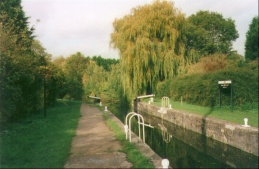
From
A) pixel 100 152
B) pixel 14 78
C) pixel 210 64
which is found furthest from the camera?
pixel 210 64

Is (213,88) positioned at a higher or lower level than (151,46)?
lower

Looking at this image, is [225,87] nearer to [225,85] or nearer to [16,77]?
[225,85]

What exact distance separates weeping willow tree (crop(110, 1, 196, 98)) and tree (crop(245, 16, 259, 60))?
49.2 ft

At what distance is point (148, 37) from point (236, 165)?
55.3ft

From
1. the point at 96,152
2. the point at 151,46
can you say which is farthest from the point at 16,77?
the point at 151,46

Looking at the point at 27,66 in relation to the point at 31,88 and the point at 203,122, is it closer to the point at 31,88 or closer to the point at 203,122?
the point at 31,88

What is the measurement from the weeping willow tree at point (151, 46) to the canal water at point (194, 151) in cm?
1017

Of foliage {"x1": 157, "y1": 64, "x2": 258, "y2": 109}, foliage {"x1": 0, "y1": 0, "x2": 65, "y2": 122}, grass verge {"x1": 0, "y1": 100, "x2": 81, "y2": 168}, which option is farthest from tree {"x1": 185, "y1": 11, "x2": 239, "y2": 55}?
grass verge {"x1": 0, "y1": 100, "x2": 81, "y2": 168}

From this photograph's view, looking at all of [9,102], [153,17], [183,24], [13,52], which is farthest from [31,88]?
[183,24]

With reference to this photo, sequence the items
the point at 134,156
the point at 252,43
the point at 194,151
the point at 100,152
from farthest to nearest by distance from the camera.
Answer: the point at 194,151
the point at 252,43
the point at 100,152
the point at 134,156

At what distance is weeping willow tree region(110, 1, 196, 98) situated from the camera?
23938 mm

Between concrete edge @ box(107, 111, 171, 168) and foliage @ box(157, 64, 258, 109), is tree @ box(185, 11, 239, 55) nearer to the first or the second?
foliage @ box(157, 64, 258, 109)

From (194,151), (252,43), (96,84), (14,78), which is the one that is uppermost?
(96,84)

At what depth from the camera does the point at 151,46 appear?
23.8m
